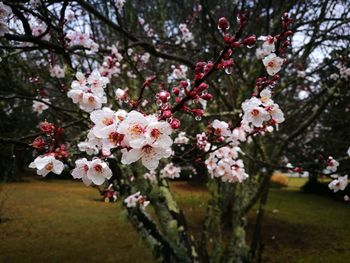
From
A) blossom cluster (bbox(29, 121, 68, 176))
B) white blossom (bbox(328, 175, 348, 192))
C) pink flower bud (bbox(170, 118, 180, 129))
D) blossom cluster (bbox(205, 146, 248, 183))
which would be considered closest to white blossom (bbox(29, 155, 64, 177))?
blossom cluster (bbox(29, 121, 68, 176))

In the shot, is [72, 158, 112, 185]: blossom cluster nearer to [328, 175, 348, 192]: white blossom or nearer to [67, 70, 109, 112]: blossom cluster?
[67, 70, 109, 112]: blossom cluster

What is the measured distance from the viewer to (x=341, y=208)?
48.8ft

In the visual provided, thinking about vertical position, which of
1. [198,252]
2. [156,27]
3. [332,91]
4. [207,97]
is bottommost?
[198,252]

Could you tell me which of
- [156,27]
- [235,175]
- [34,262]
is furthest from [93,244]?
[235,175]

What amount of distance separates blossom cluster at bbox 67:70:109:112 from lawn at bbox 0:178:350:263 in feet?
9.86

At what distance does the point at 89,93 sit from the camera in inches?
71.0

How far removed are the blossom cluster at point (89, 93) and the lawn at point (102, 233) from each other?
118 inches

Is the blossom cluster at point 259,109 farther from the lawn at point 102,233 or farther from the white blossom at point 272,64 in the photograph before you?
the lawn at point 102,233

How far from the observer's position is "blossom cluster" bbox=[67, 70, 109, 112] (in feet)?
5.90

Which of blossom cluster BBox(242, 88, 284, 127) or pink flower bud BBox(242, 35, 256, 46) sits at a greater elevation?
pink flower bud BBox(242, 35, 256, 46)

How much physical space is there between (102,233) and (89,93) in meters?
7.93

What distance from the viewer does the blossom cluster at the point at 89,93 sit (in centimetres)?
180

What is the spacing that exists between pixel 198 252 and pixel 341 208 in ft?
40.1

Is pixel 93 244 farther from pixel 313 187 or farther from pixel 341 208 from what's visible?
pixel 313 187
